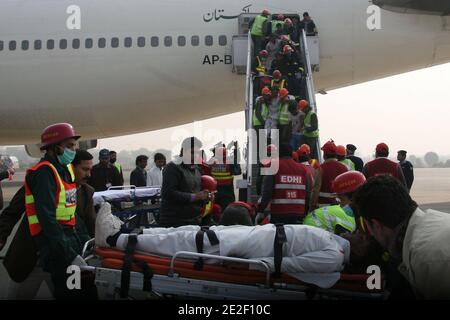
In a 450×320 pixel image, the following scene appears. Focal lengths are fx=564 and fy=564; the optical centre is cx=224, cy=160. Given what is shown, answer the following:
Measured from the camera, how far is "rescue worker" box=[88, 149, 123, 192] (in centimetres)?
1055

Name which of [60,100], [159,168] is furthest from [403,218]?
[60,100]

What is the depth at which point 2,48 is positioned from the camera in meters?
14.7

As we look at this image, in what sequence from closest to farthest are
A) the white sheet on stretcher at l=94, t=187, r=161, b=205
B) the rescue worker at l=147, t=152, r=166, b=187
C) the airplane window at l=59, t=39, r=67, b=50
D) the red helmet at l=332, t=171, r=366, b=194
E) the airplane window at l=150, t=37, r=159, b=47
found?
1. the red helmet at l=332, t=171, r=366, b=194
2. the white sheet on stretcher at l=94, t=187, r=161, b=205
3. the rescue worker at l=147, t=152, r=166, b=187
4. the airplane window at l=150, t=37, r=159, b=47
5. the airplane window at l=59, t=39, r=67, b=50

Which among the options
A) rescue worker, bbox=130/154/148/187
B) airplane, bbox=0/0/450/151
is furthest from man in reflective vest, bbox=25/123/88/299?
airplane, bbox=0/0/450/151

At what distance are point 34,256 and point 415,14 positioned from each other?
12146mm

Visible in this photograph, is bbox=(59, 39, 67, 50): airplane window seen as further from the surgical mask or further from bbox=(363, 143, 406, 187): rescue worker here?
the surgical mask

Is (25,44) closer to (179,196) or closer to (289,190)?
(179,196)

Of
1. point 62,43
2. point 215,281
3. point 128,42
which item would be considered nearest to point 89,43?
point 62,43

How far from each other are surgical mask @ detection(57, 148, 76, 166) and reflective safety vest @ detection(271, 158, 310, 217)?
2852 mm

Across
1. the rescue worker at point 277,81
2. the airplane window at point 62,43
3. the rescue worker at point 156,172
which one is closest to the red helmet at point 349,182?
the rescue worker at point 156,172

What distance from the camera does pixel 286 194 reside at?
6.40m

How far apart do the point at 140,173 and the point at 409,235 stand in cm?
930
